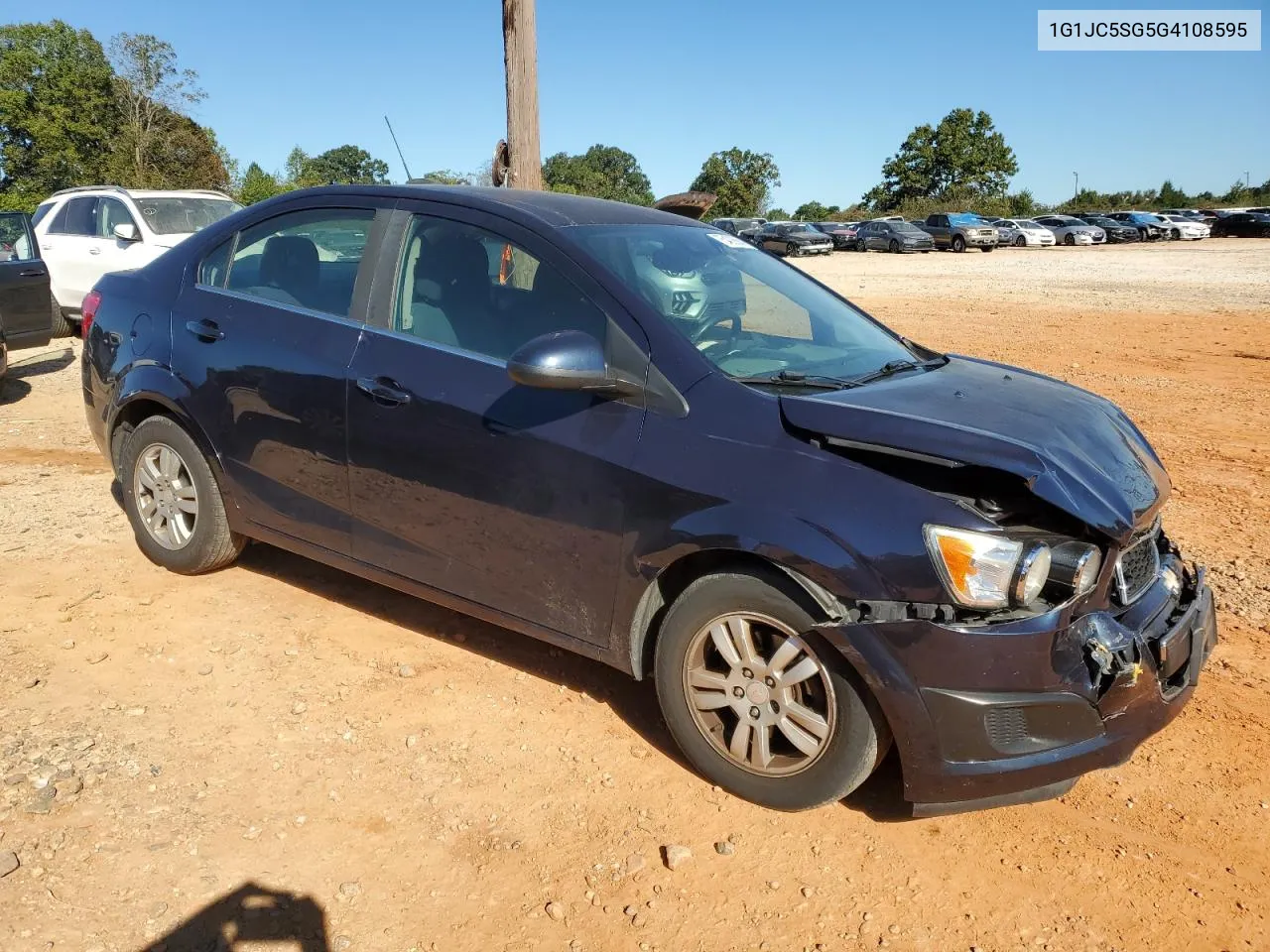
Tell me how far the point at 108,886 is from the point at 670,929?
4.87ft

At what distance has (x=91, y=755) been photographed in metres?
3.30

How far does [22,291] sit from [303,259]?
7.25 m

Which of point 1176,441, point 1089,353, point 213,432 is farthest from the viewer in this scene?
point 1089,353

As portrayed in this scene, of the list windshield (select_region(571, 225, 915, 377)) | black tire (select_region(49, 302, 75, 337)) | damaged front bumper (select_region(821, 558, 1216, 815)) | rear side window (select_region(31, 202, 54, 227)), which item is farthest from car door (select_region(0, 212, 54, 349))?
damaged front bumper (select_region(821, 558, 1216, 815))

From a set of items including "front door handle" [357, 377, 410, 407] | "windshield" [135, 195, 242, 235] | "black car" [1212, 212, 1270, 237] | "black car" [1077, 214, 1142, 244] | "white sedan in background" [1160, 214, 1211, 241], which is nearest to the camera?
"front door handle" [357, 377, 410, 407]

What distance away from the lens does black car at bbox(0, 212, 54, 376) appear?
31.7ft

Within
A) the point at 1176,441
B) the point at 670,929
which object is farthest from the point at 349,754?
the point at 1176,441

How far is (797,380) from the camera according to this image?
3299 millimetres

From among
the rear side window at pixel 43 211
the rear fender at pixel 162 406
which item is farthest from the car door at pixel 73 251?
the rear fender at pixel 162 406

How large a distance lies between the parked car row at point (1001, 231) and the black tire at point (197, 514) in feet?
126

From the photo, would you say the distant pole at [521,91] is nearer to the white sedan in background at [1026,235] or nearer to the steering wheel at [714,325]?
the steering wheel at [714,325]

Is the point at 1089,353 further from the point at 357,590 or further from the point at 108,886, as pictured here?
the point at 108,886

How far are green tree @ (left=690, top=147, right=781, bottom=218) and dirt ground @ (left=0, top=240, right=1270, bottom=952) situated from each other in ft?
300

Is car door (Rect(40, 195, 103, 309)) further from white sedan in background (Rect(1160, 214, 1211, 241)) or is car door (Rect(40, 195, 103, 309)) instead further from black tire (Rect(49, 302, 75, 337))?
white sedan in background (Rect(1160, 214, 1211, 241))
